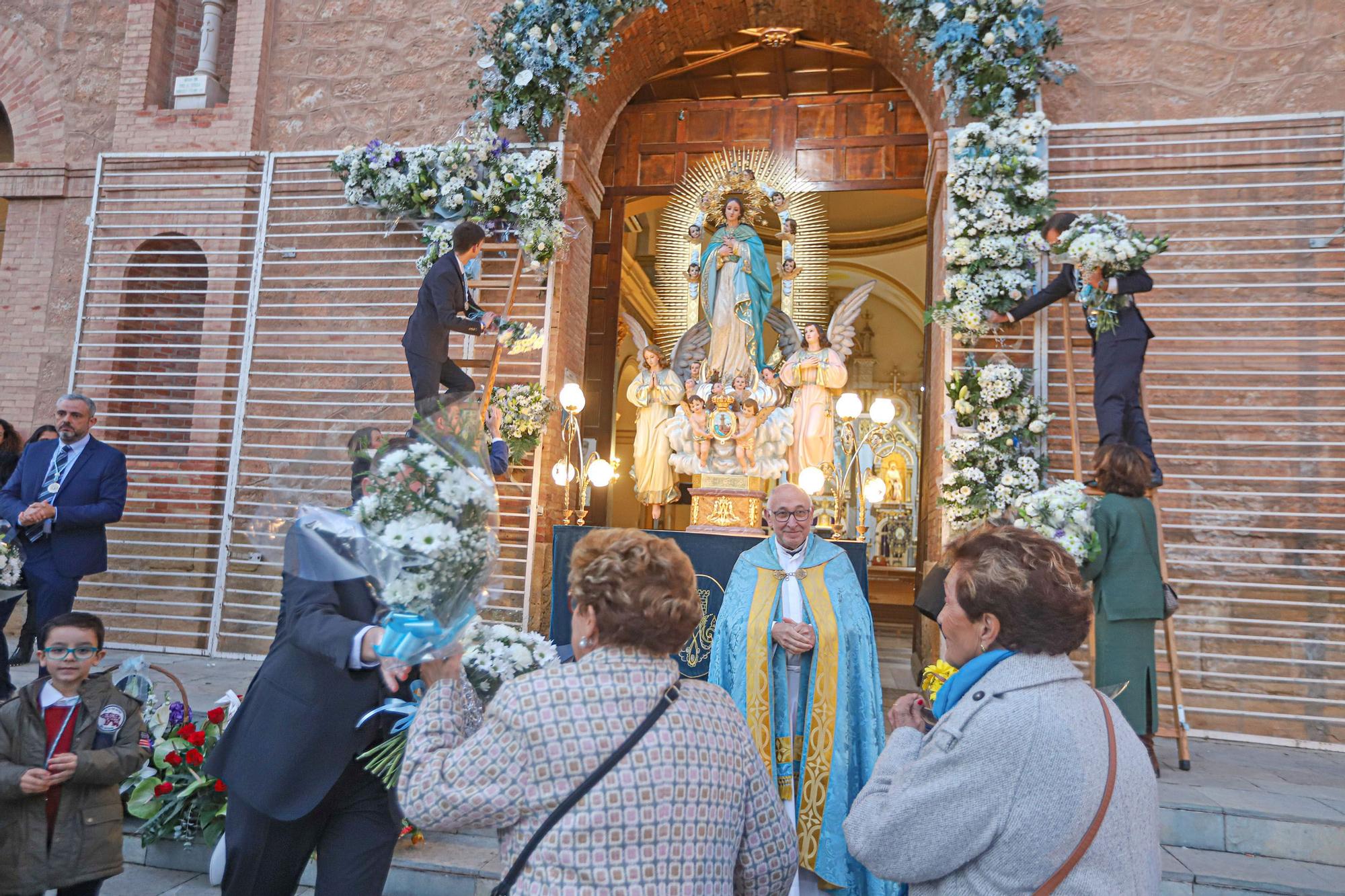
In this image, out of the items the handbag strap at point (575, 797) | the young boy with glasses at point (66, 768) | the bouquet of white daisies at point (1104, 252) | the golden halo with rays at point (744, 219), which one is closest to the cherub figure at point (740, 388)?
the golden halo with rays at point (744, 219)

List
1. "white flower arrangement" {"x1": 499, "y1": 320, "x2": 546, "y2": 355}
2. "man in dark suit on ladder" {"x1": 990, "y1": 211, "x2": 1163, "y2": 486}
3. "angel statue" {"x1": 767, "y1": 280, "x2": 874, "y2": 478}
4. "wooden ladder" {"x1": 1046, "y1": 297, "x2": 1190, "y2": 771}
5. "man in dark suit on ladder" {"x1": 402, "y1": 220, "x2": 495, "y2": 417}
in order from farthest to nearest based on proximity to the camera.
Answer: "angel statue" {"x1": 767, "y1": 280, "x2": 874, "y2": 478} < "white flower arrangement" {"x1": 499, "y1": 320, "x2": 546, "y2": 355} < "man in dark suit on ladder" {"x1": 402, "y1": 220, "x2": 495, "y2": 417} < "man in dark suit on ladder" {"x1": 990, "y1": 211, "x2": 1163, "y2": 486} < "wooden ladder" {"x1": 1046, "y1": 297, "x2": 1190, "y2": 771}

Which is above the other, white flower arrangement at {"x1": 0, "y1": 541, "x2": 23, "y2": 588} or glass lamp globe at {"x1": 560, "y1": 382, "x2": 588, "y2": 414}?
glass lamp globe at {"x1": 560, "y1": 382, "x2": 588, "y2": 414}

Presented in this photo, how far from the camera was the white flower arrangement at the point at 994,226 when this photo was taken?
6996 mm

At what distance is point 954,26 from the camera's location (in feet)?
24.1

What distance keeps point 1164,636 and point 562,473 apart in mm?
4877

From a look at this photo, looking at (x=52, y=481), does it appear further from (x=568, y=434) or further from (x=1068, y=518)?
(x=1068, y=518)

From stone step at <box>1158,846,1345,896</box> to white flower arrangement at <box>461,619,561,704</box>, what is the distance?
298cm

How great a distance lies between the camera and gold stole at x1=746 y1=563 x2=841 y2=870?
3.66 metres

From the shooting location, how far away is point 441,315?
20.9 feet

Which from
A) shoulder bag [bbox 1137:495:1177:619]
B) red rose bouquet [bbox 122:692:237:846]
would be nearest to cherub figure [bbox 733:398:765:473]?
shoulder bag [bbox 1137:495:1177:619]

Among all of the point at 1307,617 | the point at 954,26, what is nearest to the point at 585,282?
the point at 954,26

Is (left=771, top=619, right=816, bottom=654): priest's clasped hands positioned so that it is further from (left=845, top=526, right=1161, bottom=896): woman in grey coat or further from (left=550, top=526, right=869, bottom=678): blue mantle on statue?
(left=550, top=526, right=869, bottom=678): blue mantle on statue

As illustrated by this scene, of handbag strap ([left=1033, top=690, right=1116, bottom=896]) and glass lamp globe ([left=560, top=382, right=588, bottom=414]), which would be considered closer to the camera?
handbag strap ([left=1033, top=690, right=1116, bottom=896])

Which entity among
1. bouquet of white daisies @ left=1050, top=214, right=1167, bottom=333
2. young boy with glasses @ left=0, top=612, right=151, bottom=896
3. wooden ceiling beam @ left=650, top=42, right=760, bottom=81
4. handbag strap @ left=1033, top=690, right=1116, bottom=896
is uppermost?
wooden ceiling beam @ left=650, top=42, right=760, bottom=81
